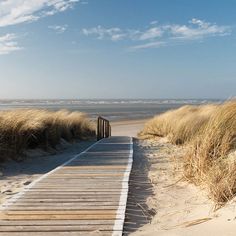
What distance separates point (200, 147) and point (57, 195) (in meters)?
2.33

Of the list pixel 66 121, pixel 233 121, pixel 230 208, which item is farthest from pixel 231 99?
pixel 66 121

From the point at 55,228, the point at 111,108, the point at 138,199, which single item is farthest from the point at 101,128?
the point at 111,108

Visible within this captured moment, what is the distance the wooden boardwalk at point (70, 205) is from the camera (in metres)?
4.74

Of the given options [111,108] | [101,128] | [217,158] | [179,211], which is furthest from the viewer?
[111,108]

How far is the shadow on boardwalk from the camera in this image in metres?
5.10

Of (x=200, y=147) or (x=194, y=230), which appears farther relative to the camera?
(x=200, y=147)

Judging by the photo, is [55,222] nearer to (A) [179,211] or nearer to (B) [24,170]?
(A) [179,211]

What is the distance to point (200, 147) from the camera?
23.1 ft

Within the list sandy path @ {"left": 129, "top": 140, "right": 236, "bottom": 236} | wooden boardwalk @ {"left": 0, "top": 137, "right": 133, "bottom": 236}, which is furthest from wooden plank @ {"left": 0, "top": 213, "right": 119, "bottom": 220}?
sandy path @ {"left": 129, "top": 140, "right": 236, "bottom": 236}

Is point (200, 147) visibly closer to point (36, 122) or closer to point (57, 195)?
point (57, 195)

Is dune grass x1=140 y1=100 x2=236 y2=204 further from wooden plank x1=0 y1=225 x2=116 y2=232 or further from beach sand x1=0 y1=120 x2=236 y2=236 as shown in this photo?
wooden plank x1=0 y1=225 x2=116 y2=232

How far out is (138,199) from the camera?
6289 mm

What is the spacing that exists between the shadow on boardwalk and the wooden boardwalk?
101mm

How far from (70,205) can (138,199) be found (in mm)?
1065
